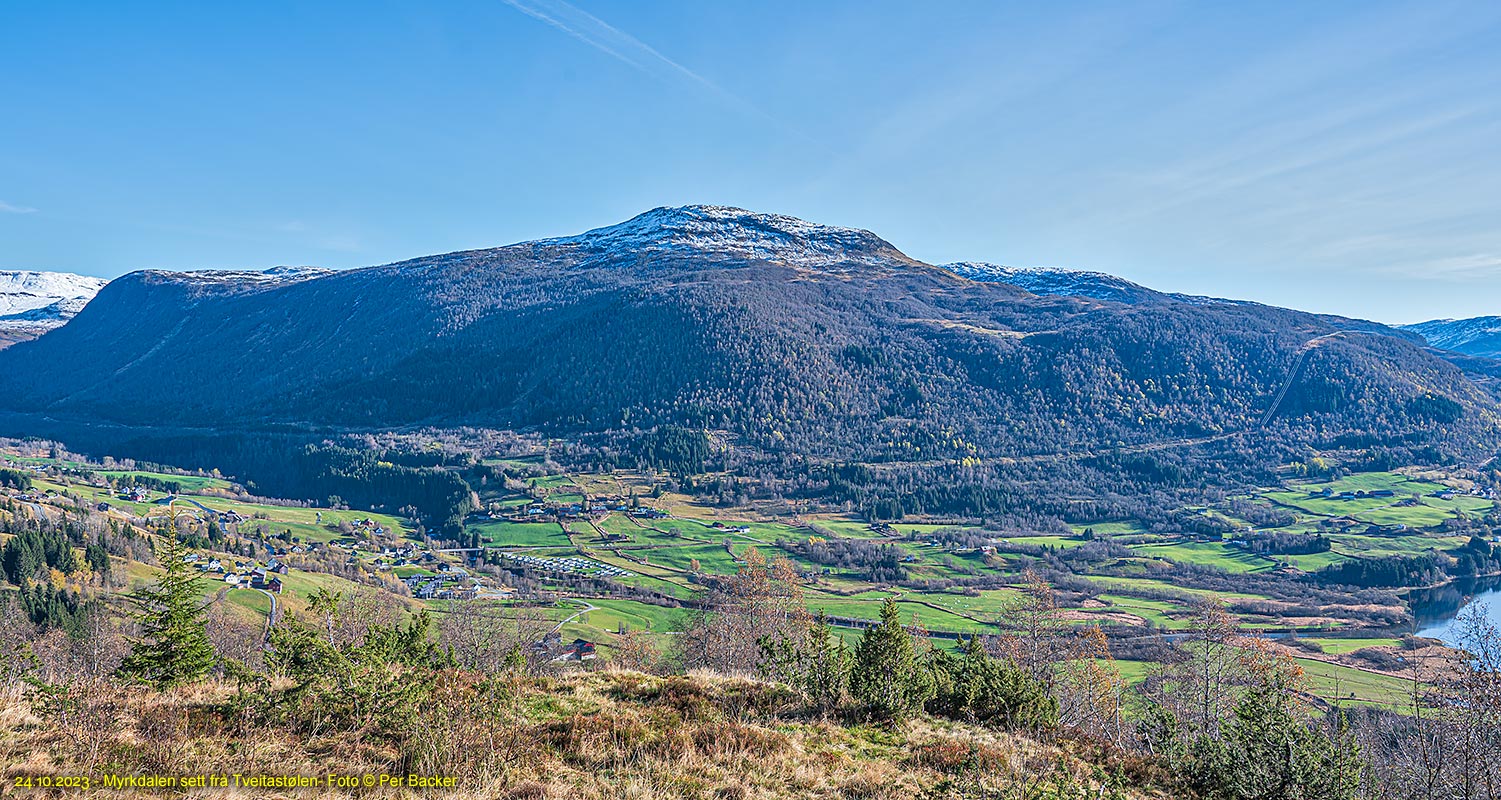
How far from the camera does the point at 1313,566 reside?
112000 millimetres

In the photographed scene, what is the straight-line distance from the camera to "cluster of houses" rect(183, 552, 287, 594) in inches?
3110

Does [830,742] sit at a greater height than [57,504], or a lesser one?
greater

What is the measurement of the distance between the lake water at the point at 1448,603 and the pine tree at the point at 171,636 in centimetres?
11725

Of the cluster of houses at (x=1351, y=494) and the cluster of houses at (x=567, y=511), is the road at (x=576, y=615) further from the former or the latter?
the cluster of houses at (x=1351, y=494)

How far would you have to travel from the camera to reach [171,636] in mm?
15797

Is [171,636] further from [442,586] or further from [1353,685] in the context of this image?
[1353,685]

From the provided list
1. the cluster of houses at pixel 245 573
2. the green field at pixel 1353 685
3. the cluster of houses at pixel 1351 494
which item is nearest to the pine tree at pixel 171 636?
the green field at pixel 1353 685

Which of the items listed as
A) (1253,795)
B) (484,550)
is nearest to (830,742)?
(1253,795)

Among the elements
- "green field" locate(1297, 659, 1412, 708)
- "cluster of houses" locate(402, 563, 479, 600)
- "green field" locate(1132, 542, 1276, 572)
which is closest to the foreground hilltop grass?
"green field" locate(1297, 659, 1412, 708)

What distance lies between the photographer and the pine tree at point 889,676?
17.6m

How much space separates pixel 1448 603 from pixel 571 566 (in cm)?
12664

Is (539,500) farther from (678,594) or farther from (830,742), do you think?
(830,742)

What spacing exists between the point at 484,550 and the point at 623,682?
106 m

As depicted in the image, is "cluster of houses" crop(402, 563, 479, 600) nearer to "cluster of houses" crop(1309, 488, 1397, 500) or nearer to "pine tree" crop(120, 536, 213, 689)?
"pine tree" crop(120, 536, 213, 689)
